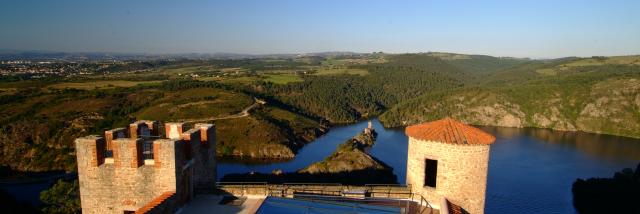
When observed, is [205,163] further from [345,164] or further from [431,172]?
[345,164]

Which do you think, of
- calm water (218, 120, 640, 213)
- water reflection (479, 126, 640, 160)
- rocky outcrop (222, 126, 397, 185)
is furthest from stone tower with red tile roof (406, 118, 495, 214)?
water reflection (479, 126, 640, 160)

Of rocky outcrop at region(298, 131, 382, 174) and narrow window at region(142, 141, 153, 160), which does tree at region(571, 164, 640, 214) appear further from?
narrow window at region(142, 141, 153, 160)

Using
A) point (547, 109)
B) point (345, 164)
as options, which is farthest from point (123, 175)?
point (547, 109)

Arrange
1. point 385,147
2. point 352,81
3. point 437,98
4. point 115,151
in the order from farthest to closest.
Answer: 1. point 352,81
2. point 437,98
3. point 385,147
4. point 115,151

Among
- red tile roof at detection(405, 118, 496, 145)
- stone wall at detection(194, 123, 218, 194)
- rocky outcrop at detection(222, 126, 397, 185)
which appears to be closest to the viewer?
red tile roof at detection(405, 118, 496, 145)

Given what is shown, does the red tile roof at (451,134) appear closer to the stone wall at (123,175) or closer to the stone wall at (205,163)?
the stone wall at (205,163)

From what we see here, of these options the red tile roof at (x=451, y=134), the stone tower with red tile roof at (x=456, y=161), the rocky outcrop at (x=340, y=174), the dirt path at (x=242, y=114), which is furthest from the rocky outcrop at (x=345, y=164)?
the stone tower with red tile roof at (x=456, y=161)

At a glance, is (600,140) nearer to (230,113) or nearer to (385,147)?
(385,147)

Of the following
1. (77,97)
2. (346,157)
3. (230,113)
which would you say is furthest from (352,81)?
(346,157)
